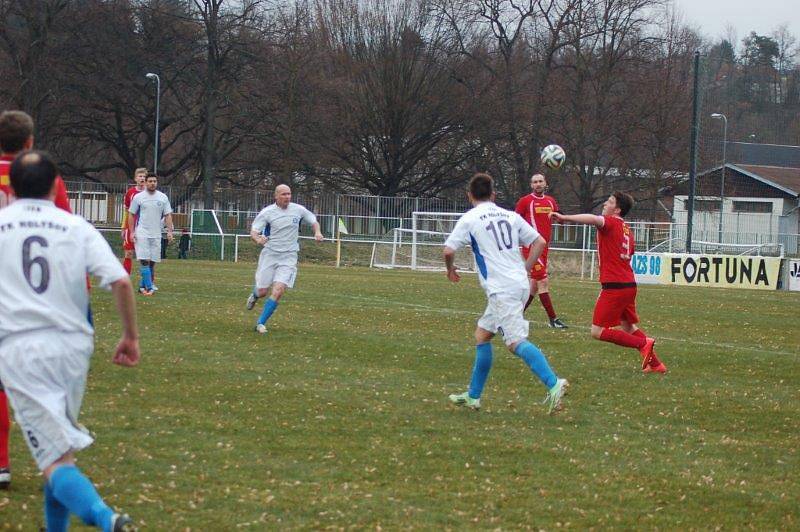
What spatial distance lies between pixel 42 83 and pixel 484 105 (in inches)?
806

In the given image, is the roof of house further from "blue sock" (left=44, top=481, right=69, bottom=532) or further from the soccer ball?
"blue sock" (left=44, top=481, right=69, bottom=532)

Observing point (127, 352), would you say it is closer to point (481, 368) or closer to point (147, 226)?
point (481, 368)

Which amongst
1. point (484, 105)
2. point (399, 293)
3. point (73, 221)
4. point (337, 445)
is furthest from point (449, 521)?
point (484, 105)

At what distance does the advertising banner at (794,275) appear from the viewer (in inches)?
1142

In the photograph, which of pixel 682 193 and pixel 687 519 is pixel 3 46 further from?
pixel 687 519

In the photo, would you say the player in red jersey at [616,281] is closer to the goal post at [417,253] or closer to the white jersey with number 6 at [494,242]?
the white jersey with number 6 at [494,242]

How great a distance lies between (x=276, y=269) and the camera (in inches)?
550

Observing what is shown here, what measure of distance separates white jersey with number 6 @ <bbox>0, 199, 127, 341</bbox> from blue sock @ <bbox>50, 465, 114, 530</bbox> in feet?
2.08

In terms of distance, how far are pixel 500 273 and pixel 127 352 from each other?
426 centimetres

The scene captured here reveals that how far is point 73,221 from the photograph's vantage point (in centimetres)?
481

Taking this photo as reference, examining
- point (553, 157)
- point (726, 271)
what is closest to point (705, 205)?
point (726, 271)

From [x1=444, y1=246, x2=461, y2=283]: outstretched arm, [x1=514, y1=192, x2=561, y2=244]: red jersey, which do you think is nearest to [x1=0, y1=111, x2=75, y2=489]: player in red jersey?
[x1=444, y1=246, x2=461, y2=283]: outstretched arm

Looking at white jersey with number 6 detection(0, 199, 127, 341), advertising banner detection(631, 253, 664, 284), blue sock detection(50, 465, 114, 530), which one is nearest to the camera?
blue sock detection(50, 465, 114, 530)

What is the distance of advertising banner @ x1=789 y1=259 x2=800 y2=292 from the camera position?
2902 centimetres
